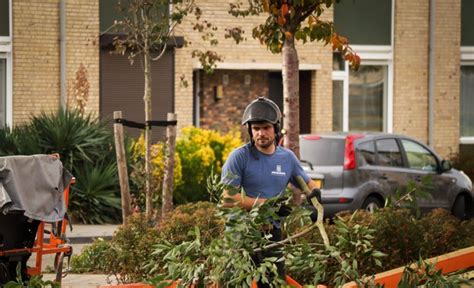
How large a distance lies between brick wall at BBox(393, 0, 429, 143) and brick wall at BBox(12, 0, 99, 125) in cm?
781

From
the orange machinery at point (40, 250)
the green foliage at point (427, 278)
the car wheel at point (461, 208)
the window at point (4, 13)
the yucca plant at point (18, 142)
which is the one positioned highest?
the window at point (4, 13)

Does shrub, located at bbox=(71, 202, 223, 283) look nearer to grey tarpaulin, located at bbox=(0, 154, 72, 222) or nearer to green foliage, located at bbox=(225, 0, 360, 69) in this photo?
grey tarpaulin, located at bbox=(0, 154, 72, 222)

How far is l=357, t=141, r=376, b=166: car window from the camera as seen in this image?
67.2 ft

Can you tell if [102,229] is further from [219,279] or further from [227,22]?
[219,279]

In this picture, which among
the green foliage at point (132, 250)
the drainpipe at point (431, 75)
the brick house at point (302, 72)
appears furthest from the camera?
the drainpipe at point (431, 75)

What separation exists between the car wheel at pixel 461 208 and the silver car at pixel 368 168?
0.45 feet

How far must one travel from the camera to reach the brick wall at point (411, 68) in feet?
102

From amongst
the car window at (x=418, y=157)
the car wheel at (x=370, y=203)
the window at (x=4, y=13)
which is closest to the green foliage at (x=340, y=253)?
the car wheel at (x=370, y=203)

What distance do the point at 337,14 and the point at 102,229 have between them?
36.6 ft

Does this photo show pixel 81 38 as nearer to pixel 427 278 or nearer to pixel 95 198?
pixel 95 198

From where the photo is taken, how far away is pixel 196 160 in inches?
945

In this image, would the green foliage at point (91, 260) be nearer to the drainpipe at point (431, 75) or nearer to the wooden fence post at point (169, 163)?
the wooden fence post at point (169, 163)

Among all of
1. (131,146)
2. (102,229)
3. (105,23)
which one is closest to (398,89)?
(105,23)

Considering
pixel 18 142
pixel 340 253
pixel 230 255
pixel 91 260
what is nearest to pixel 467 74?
pixel 18 142
